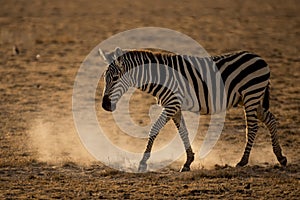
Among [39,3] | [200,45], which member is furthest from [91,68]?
[39,3]

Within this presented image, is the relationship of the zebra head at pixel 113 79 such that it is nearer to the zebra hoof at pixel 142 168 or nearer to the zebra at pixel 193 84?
the zebra at pixel 193 84

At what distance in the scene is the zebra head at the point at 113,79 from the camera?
339 inches

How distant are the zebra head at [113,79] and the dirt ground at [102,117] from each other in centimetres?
101

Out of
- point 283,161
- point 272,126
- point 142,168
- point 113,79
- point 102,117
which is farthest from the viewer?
point 102,117

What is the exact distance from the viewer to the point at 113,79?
340 inches

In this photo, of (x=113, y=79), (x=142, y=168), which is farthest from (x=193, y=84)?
(x=142, y=168)

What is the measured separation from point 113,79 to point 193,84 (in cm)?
134

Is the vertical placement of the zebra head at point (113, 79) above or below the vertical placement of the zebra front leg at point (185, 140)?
above

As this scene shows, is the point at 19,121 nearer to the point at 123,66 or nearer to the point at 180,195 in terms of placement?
the point at 123,66

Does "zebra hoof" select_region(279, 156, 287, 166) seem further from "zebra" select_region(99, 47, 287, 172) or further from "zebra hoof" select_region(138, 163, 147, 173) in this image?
"zebra hoof" select_region(138, 163, 147, 173)

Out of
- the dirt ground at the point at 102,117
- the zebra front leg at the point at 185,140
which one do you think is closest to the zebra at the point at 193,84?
the zebra front leg at the point at 185,140

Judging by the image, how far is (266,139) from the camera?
36.1 feet

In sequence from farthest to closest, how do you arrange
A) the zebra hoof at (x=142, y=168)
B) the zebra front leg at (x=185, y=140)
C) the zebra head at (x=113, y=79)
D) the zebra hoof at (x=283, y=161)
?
the zebra hoof at (x=283, y=161) < the zebra front leg at (x=185, y=140) < the zebra hoof at (x=142, y=168) < the zebra head at (x=113, y=79)

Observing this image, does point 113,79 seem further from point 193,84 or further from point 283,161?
point 283,161
